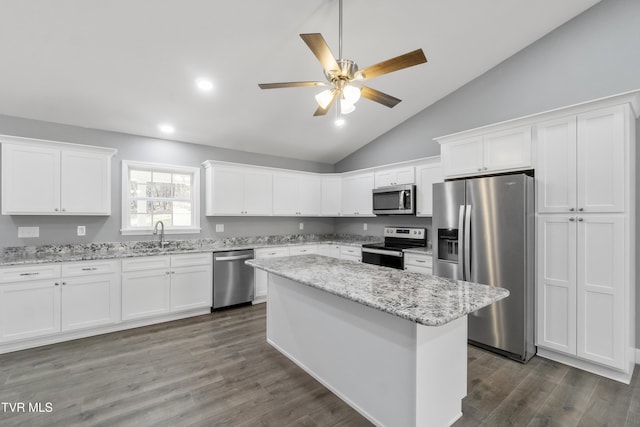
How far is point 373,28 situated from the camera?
289cm

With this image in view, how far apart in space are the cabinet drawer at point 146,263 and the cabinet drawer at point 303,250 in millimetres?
1923

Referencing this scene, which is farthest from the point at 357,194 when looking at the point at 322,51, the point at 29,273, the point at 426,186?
the point at 29,273

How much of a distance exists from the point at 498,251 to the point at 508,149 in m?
1.11

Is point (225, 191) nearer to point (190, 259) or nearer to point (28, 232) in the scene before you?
point (190, 259)

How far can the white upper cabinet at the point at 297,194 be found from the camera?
203 inches

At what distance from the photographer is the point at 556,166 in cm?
276

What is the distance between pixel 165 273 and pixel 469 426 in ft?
11.9

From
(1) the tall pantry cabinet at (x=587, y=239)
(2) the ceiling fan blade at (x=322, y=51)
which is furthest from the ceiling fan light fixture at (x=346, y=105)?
(1) the tall pantry cabinet at (x=587, y=239)

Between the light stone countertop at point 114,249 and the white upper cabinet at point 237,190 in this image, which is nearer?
the light stone countertop at point 114,249

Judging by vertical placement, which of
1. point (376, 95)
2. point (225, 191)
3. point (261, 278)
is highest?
point (376, 95)

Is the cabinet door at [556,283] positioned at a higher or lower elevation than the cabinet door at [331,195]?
lower

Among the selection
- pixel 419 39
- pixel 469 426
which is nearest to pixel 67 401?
pixel 469 426

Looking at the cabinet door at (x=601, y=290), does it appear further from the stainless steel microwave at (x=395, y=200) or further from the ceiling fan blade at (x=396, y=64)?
the ceiling fan blade at (x=396, y=64)

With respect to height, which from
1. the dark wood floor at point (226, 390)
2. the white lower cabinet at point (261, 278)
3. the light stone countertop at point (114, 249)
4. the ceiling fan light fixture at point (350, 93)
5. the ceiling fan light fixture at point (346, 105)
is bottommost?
the dark wood floor at point (226, 390)
